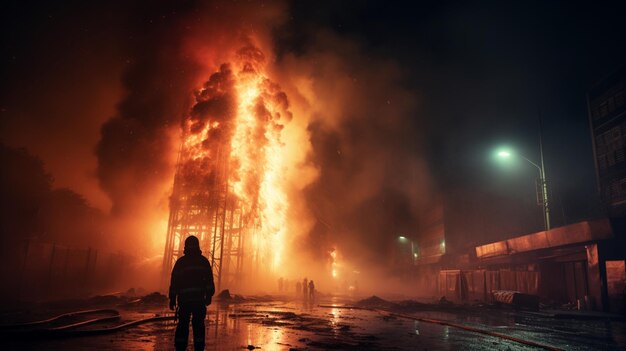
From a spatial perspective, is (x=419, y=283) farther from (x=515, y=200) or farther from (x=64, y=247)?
(x=64, y=247)

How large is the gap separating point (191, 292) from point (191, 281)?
19 cm

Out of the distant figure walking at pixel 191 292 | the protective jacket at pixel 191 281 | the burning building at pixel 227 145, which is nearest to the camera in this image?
the distant figure walking at pixel 191 292

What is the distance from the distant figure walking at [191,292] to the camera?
6840 mm

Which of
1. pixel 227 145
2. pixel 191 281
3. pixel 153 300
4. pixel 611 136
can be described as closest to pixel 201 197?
pixel 227 145

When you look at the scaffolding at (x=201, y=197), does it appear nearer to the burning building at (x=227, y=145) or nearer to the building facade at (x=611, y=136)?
the burning building at (x=227, y=145)

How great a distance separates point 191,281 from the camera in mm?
7137

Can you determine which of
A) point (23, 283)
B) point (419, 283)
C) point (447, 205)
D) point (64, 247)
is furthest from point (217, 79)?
point (419, 283)

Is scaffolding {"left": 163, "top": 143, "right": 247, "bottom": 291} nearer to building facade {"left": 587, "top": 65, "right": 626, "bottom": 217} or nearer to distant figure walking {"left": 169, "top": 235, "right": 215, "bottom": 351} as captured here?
distant figure walking {"left": 169, "top": 235, "right": 215, "bottom": 351}

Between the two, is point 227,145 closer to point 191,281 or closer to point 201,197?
Result: point 201,197

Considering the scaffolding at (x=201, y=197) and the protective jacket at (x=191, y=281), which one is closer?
the protective jacket at (x=191, y=281)

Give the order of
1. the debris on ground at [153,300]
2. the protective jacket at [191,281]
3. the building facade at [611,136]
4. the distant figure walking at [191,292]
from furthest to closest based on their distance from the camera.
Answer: the building facade at [611,136] → the debris on ground at [153,300] → the protective jacket at [191,281] → the distant figure walking at [191,292]

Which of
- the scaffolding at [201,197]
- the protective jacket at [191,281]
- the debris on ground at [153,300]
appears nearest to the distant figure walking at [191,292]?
the protective jacket at [191,281]

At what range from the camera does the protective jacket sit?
7.05m

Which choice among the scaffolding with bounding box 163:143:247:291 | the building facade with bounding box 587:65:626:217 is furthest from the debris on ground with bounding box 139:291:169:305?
the building facade with bounding box 587:65:626:217
